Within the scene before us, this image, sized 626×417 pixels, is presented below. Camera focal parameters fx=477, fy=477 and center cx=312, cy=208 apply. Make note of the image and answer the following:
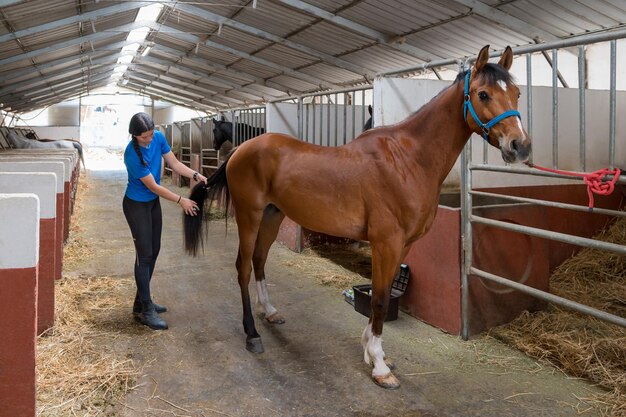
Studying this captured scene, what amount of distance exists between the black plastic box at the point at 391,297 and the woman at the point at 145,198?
4.05 feet

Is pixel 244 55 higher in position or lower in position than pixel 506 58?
higher

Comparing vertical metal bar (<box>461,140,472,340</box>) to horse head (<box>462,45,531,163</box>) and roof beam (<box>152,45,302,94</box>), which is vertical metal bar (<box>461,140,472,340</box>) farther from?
roof beam (<box>152,45,302,94</box>)

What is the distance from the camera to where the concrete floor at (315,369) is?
82.4 inches

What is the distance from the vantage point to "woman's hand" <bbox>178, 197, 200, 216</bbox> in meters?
2.99

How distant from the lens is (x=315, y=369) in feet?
8.07

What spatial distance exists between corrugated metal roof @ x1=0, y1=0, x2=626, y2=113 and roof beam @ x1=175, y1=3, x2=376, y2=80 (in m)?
0.02

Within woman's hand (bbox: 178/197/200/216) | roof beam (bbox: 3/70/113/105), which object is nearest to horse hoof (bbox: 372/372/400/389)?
woman's hand (bbox: 178/197/200/216)

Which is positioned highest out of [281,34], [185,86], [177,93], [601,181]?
[177,93]

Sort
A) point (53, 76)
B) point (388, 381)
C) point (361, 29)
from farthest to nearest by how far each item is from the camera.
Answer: point (53, 76) < point (361, 29) < point (388, 381)

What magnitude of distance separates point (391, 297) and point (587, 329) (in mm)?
1146

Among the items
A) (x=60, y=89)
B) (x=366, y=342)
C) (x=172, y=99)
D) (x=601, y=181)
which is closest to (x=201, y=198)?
(x=366, y=342)

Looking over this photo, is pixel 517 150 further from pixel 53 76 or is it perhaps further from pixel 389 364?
pixel 53 76

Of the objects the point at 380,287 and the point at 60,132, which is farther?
the point at 60,132

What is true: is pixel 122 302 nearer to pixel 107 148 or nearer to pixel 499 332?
pixel 499 332
